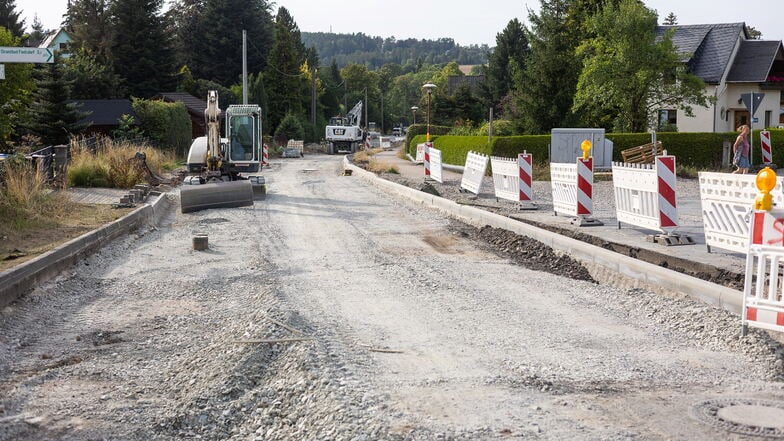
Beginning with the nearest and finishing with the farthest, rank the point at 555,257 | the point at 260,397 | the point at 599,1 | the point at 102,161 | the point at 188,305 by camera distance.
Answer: the point at 260,397 < the point at 188,305 < the point at 555,257 < the point at 102,161 < the point at 599,1

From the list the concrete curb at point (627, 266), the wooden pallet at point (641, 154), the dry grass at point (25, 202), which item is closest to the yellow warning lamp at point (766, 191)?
the concrete curb at point (627, 266)

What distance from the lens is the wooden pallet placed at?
27.1 meters

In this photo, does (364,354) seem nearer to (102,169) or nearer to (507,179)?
(507,179)

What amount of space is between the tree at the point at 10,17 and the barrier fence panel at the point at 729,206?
76.0 m

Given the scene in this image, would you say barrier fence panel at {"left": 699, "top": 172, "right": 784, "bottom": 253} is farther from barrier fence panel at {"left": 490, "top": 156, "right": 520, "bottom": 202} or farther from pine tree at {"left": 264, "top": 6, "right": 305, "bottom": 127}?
pine tree at {"left": 264, "top": 6, "right": 305, "bottom": 127}

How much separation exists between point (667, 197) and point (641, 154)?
1732cm

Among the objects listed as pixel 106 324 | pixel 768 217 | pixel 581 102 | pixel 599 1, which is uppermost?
pixel 599 1

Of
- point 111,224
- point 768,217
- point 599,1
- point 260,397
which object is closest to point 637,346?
point 768,217

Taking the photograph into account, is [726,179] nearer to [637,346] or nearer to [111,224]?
[637,346]

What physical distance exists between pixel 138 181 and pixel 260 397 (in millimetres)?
20029

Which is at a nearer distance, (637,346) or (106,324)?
(637,346)

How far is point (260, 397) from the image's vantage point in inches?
218

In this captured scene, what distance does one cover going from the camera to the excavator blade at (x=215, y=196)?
18406 mm

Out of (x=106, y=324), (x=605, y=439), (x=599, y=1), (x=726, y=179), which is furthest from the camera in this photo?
(x=599, y=1)
